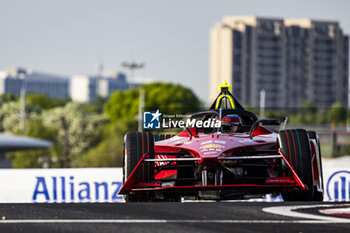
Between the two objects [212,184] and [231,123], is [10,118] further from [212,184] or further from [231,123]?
[212,184]

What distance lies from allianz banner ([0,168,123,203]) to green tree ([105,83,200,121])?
91.2 metres

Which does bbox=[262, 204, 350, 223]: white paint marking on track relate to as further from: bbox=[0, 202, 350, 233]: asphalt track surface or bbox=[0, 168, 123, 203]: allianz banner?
bbox=[0, 168, 123, 203]: allianz banner

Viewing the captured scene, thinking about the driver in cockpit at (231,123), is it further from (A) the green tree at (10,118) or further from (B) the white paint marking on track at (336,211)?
(A) the green tree at (10,118)

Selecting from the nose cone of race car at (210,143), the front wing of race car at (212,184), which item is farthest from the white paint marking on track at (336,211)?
the nose cone of race car at (210,143)

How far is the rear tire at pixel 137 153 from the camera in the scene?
1126 centimetres

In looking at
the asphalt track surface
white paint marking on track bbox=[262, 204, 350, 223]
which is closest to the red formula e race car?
the asphalt track surface

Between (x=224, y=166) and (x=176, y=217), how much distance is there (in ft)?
10.8

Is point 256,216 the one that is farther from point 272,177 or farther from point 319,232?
point 272,177

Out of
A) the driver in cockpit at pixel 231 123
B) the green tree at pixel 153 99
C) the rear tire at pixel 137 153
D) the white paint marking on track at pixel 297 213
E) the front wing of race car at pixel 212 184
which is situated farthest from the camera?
the green tree at pixel 153 99

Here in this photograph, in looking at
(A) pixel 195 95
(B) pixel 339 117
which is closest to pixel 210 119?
(B) pixel 339 117

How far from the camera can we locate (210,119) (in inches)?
487

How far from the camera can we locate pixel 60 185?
15.0 m

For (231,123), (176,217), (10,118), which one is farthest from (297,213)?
(10,118)

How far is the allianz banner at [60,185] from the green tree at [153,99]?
9116 centimetres
